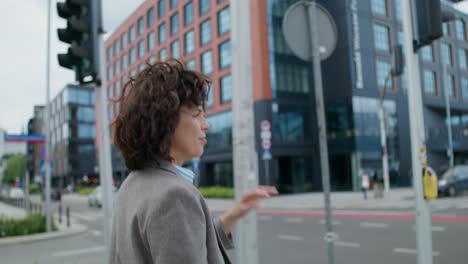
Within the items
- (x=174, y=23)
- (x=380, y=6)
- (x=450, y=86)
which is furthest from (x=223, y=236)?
(x=174, y=23)

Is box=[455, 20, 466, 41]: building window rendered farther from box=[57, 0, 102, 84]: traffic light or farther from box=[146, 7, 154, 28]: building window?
box=[146, 7, 154, 28]: building window

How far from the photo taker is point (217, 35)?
117ft

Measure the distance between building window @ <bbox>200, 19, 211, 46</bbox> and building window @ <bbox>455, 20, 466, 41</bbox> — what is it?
34017 millimetres

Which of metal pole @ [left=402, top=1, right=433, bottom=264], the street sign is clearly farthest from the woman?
metal pole @ [left=402, top=1, right=433, bottom=264]

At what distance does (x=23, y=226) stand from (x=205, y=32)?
1103 inches

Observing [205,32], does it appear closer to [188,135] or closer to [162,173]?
[188,135]

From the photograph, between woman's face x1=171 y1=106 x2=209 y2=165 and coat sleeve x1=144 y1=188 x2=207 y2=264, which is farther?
woman's face x1=171 y1=106 x2=209 y2=165

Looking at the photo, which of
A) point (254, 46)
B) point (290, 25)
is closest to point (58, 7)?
point (290, 25)

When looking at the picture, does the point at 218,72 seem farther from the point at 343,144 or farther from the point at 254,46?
the point at 343,144

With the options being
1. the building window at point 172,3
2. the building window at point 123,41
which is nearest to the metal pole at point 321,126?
the building window at point 172,3

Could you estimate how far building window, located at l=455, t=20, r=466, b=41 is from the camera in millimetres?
3576

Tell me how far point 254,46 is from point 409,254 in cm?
2492

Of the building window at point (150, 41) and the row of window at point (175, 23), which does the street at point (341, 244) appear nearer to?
the row of window at point (175, 23)

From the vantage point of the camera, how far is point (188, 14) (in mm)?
39250
